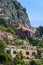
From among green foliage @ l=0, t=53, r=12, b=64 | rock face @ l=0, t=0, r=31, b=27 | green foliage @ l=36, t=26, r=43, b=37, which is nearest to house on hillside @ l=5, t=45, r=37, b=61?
green foliage @ l=0, t=53, r=12, b=64

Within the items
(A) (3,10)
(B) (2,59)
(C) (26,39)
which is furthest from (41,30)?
(B) (2,59)

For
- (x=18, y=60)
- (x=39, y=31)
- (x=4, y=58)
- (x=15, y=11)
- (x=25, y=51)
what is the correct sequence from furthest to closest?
(x=15, y=11), (x=39, y=31), (x=25, y=51), (x=18, y=60), (x=4, y=58)

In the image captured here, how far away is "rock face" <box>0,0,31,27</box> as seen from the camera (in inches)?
4653

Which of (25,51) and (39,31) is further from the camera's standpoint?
(39,31)

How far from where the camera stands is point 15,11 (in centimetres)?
12262

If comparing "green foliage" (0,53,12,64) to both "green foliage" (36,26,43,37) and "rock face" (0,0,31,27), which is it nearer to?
"green foliage" (36,26,43,37)

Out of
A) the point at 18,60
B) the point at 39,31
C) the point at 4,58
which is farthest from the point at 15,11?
the point at 4,58

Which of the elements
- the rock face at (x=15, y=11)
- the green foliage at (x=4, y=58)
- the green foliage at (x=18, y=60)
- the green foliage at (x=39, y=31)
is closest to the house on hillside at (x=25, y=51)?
the green foliage at (x=18, y=60)

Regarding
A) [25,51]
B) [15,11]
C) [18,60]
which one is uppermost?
[18,60]

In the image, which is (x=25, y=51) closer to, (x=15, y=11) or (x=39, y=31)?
(x=39, y=31)

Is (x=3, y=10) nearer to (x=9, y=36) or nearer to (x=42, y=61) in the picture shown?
(x=9, y=36)

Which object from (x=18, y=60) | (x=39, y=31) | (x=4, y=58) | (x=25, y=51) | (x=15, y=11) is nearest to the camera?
(x=4, y=58)

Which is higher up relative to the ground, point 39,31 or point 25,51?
point 25,51

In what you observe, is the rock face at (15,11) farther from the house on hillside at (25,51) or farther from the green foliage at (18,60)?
the green foliage at (18,60)
